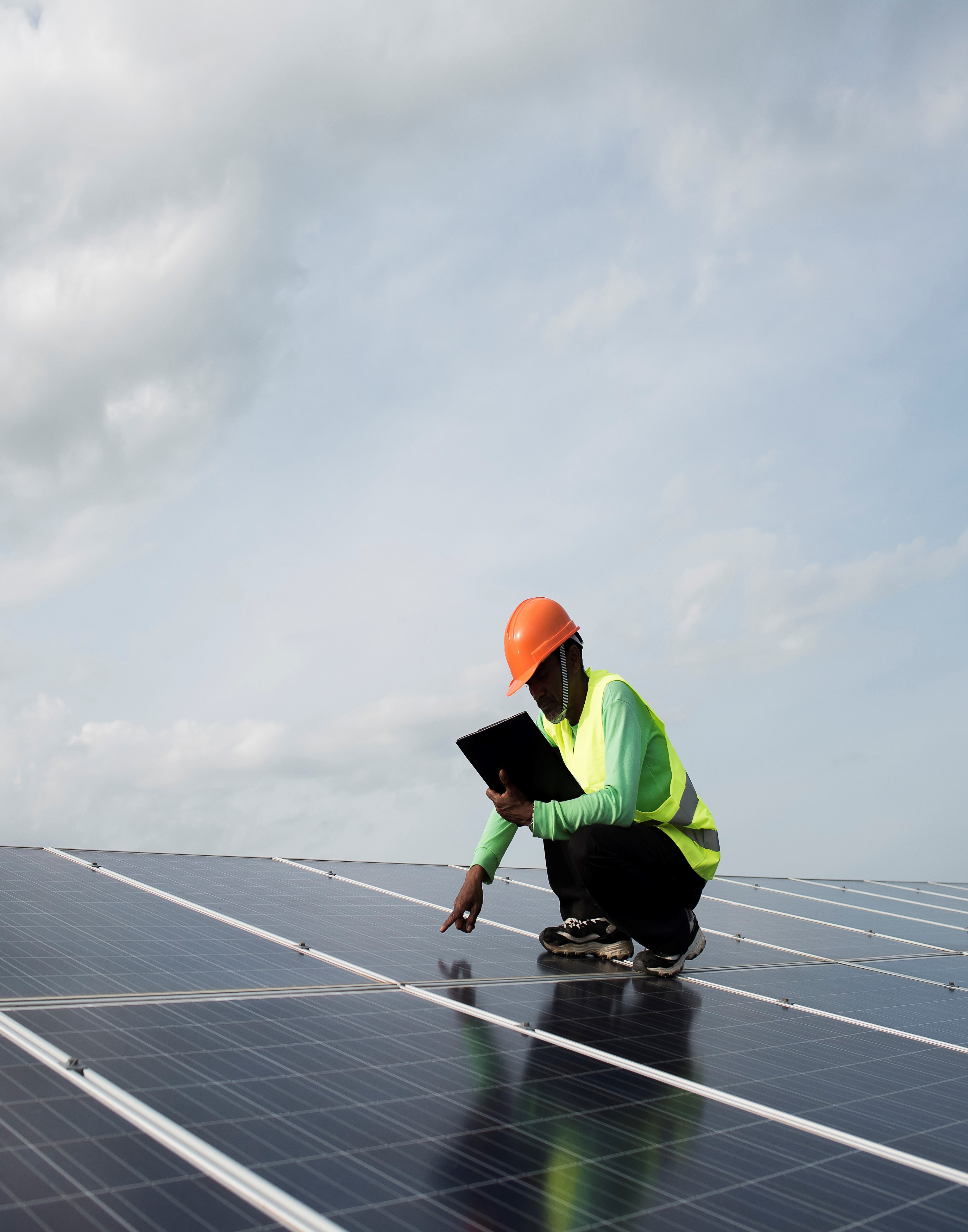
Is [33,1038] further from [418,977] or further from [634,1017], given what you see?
[634,1017]

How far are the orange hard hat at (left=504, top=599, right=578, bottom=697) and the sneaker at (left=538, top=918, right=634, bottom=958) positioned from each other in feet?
4.87

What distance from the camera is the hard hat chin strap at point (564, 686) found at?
584cm

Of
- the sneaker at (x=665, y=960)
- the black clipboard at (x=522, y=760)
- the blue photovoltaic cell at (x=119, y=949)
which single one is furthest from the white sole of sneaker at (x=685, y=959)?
the blue photovoltaic cell at (x=119, y=949)

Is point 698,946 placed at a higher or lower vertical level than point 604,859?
lower

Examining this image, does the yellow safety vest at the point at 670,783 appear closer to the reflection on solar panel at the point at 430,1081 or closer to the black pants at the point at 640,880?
the black pants at the point at 640,880

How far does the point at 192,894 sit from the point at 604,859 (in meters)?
2.62

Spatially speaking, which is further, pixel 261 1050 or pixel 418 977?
pixel 418 977

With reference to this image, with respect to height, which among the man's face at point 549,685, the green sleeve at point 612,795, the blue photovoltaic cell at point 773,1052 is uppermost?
the man's face at point 549,685

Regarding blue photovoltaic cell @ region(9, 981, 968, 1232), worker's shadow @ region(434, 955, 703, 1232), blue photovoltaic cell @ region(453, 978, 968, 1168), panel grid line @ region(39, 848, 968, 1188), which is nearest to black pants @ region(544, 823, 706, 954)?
blue photovoltaic cell @ region(453, 978, 968, 1168)

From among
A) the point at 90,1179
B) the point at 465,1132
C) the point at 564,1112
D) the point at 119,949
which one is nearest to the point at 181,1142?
the point at 90,1179

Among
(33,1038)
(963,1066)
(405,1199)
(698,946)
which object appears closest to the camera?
(405,1199)

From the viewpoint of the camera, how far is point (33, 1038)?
10.2 ft

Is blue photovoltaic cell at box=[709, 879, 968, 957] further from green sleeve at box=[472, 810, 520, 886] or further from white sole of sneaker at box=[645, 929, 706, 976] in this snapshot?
green sleeve at box=[472, 810, 520, 886]

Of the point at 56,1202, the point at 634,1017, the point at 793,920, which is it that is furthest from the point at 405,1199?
the point at 793,920
